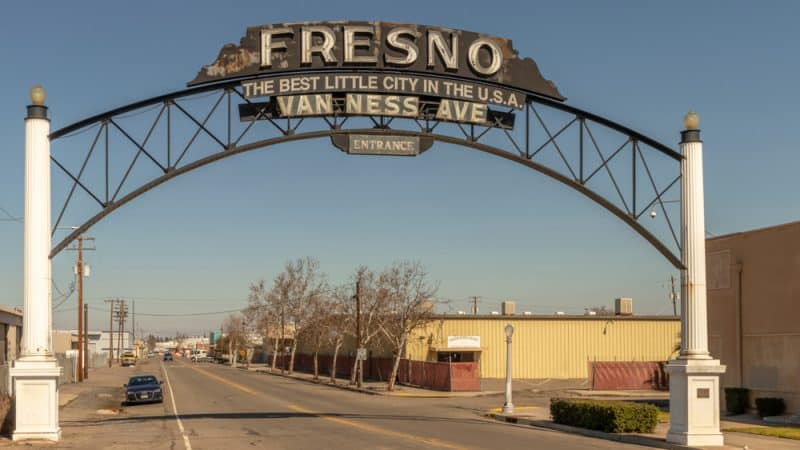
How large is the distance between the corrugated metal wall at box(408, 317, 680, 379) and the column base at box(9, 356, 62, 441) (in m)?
43.3

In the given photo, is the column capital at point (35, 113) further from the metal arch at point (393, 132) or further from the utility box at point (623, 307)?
the utility box at point (623, 307)

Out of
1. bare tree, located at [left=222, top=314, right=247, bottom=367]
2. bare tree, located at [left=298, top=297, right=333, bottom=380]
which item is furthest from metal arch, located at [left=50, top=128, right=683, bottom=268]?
bare tree, located at [left=222, top=314, right=247, bottom=367]

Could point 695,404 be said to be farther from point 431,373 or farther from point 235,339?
point 235,339

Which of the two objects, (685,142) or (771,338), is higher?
(685,142)

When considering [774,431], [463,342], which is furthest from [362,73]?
[463,342]

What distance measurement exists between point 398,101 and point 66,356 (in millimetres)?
53786

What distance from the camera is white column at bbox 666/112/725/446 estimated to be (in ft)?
78.5

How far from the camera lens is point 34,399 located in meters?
22.8

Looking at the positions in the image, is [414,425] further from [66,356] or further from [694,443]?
[66,356]

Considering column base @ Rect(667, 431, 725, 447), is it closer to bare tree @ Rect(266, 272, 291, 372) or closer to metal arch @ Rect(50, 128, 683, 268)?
metal arch @ Rect(50, 128, 683, 268)

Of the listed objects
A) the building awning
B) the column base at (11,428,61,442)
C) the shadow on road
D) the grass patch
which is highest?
the column base at (11,428,61,442)

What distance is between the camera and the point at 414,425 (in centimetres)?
3003

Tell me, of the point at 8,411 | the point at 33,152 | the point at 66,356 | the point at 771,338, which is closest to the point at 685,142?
the point at 771,338

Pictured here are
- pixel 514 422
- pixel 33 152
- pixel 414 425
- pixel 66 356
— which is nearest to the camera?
pixel 33 152
